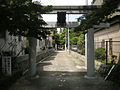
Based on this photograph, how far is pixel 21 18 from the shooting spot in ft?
10.6

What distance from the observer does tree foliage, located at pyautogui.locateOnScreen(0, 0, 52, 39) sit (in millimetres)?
2896

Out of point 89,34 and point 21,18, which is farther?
point 89,34

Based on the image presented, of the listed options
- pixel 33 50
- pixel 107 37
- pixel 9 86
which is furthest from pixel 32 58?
pixel 107 37

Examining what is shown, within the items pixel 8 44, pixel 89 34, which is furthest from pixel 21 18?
pixel 8 44

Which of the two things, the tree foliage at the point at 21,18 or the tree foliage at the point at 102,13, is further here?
the tree foliage at the point at 102,13

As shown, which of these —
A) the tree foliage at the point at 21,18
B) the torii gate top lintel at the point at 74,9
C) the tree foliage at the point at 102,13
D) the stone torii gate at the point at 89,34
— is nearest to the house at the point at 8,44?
the stone torii gate at the point at 89,34

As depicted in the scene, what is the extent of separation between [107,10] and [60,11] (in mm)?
3584

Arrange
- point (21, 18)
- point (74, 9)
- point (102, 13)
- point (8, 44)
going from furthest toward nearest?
point (8, 44)
point (74, 9)
point (102, 13)
point (21, 18)

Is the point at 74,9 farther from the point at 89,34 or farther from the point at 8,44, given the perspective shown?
the point at 8,44

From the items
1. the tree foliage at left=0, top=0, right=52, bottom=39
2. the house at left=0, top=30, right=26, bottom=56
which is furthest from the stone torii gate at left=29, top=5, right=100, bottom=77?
the tree foliage at left=0, top=0, right=52, bottom=39

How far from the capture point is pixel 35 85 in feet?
19.4

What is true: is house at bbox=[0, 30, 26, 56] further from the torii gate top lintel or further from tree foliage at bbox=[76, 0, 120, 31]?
tree foliage at bbox=[76, 0, 120, 31]

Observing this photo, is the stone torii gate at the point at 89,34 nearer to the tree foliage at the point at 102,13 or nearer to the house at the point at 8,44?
the house at the point at 8,44

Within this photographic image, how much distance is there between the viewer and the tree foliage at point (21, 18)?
2.90 metres
